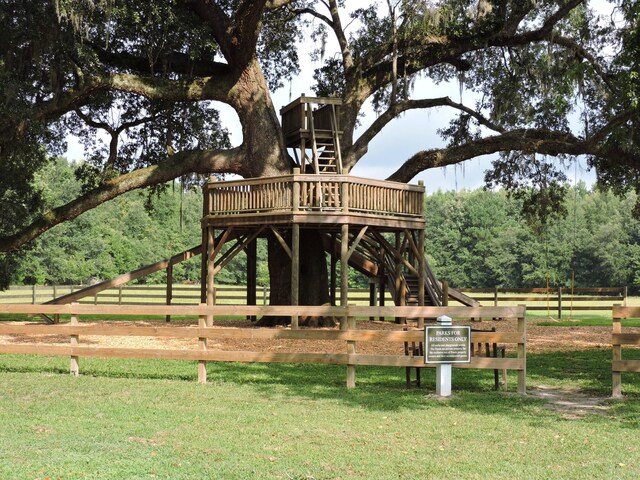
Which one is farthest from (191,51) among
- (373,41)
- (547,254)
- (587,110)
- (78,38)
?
(547,254)

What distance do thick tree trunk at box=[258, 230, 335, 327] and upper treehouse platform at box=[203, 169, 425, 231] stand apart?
7.66 ft

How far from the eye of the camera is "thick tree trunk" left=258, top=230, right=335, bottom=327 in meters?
23.7

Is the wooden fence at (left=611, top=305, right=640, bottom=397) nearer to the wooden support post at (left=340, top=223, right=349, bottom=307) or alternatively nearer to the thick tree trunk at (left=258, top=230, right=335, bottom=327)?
the wooden support post at (left=340, top=223, right=349, bottom=307)

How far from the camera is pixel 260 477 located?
6.47 m

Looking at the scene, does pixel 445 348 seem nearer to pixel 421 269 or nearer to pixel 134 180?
pixel 421 269

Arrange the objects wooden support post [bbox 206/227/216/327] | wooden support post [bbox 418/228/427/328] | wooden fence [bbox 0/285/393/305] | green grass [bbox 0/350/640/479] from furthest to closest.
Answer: wooden fence [bbox 0/285/393/305]
wooden support post [bbox 418/228/427/328]
wooden support post [bbox 206/227/216/327]
green grass [bbox 0/350/640/479]

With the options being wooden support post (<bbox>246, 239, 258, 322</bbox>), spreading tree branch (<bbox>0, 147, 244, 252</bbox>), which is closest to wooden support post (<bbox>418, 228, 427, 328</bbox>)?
spreading tree branch (<bbox>0, 147, 244, 252</bbox>)

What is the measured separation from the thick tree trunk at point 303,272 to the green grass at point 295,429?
36.2 ft

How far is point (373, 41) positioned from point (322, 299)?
8.18 metres

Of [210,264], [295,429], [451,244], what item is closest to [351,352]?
[295,429]

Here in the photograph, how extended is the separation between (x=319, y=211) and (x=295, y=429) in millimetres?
12170

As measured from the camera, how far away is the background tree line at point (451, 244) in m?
60.7

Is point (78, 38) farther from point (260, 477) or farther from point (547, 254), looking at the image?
point (547, 254)

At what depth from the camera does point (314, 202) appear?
20.5 meters
